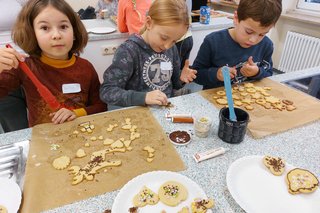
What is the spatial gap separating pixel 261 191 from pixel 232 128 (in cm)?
22

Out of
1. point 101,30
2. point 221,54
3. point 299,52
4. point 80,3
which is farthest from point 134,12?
point 80,3

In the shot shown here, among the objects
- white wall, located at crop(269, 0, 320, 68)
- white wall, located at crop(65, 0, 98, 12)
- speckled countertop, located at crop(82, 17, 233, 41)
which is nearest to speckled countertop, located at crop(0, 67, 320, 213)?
speckled countertop, located at crop(82, 17, 233, 41)

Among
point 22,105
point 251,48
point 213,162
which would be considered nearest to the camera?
point 213,162

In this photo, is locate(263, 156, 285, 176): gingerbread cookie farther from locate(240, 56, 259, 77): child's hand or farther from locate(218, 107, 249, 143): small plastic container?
locate(240, 56, 259, 77): child's hand

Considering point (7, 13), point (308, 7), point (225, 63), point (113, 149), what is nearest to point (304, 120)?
point (225, 63)

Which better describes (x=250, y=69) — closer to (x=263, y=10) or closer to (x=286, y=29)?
(x=263, y=10)

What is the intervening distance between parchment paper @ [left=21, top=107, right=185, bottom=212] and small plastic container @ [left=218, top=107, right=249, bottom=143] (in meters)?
0.19

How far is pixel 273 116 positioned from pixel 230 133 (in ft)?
0.95

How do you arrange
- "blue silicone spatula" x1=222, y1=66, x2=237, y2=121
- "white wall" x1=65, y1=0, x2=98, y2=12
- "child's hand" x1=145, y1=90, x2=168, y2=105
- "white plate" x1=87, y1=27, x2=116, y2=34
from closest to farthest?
"blue silicone spatula" x1=222, y1=66, x2=237, y2=121 < "child's hand" x1=145, y1=90, x2=168, y2=105 < "white plate" x1=87, y1=27, x2=116, y2=34 < "white wall" x1=65, y1=0, x2=98, y2=12

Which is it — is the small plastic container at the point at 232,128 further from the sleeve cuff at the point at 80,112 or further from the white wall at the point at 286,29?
the white wall at the point at 286,29

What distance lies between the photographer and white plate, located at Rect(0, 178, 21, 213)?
1.84 ft

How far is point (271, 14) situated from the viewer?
1.10 meters

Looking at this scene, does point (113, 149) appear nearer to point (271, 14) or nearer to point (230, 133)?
point (230, 133)

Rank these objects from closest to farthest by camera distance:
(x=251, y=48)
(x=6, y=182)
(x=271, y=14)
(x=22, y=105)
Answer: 1. (x=6, y=182)
2. (x=271, y=14)
3. (x=22, y=105)
4. (x=251, y=48)
